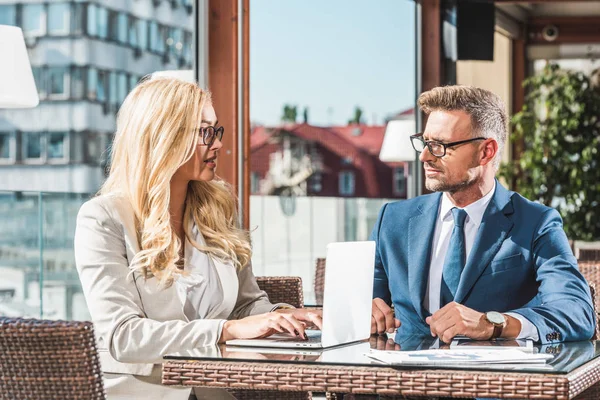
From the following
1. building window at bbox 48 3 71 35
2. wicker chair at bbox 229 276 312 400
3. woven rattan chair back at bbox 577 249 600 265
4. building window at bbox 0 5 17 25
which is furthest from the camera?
woven rattan chair back at bbox 577 249 600 265

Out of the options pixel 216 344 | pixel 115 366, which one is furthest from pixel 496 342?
pixel 115 366

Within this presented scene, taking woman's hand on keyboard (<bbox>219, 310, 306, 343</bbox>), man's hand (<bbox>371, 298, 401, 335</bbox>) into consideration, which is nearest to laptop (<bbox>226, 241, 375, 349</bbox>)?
woman's hand on keyboard (<bbox>219, 310, 306, 343</bbox>)

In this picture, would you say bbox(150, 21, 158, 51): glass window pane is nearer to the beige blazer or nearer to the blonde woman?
the blonde woman

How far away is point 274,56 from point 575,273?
3.59 metres

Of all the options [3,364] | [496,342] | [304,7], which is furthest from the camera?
[304,7]

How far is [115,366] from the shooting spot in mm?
2451

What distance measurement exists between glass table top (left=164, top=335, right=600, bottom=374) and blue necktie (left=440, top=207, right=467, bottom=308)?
0.24 metres

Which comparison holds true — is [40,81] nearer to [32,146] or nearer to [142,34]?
[32,146]

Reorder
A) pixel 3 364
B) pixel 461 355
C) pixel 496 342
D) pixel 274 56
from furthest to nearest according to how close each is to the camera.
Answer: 1. pixel 274 56
2. pixel 496 342
3. pixel 461 355
4. pixel 3 364

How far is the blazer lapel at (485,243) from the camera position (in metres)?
2.49

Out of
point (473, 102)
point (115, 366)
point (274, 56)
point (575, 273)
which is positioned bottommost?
point (115, 366)

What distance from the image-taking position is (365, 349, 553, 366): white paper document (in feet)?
6.22

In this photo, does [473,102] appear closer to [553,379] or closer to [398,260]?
[398,260]

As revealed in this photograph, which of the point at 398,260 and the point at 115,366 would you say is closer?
the point at 115,366
